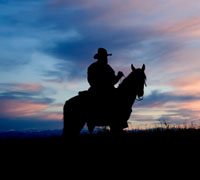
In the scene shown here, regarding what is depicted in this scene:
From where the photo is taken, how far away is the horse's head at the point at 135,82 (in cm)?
1110

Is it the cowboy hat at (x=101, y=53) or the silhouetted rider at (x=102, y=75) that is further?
the cowboy hat at (x=101, y=53)

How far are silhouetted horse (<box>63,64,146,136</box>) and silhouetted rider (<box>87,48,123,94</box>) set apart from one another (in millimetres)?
269

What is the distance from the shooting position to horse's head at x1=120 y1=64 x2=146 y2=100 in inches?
437

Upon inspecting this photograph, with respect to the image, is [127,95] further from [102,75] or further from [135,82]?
[102,75]

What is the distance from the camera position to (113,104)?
1123cm

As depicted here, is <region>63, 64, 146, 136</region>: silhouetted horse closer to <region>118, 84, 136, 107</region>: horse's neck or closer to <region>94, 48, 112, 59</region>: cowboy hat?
<region>118, 84, 136, 107</region>: horse's neck

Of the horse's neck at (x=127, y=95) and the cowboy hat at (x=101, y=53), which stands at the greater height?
the cowboy hat at (x=101, y=53)

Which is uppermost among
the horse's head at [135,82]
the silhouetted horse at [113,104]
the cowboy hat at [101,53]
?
the cowboy hat at [101,53]

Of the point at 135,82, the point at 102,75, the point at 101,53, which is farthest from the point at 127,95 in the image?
the point at 101,53

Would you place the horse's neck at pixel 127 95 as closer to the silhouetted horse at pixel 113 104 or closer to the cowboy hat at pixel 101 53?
the silhouetted horse at pixel 113 104

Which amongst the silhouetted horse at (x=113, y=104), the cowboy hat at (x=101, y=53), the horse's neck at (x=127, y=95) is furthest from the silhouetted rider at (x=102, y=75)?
the horse's neck at (x=127, y=95)

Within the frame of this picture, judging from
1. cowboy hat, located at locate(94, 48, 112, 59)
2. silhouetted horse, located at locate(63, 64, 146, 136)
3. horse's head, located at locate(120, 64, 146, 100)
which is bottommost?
silhouetted horse, located at locate(63, 64, 146, 136)

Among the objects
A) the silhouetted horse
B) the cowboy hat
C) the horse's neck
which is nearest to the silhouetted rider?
the cowboy hat

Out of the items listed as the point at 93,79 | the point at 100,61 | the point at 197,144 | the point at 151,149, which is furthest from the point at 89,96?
the point at 197,144
